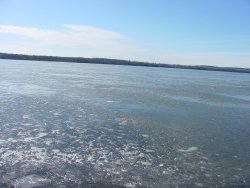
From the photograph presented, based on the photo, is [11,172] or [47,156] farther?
[47,156]

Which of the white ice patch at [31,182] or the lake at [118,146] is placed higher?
the white ice patch at [31,182]

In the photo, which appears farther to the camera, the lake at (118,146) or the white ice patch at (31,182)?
the lake at (118,146)

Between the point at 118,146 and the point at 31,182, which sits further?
the point at 118,146

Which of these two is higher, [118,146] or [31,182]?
[31,182]

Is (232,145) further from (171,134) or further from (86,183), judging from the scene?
(86,183)

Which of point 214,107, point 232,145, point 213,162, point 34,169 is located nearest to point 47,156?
point 34,169

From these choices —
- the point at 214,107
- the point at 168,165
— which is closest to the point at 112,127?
the point at 168,165

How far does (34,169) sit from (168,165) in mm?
3538

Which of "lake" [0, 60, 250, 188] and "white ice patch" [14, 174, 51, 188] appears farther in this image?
"lake" [0, 60, 250, 188]

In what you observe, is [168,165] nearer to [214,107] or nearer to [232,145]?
[232,145]

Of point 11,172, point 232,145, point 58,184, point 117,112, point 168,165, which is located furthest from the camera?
point 117,112

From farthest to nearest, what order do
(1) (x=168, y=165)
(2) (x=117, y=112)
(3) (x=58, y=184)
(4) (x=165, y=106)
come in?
(4) (x=165, y=106)
(2) (x=117, y=112)
(1) (x=168, y=165)
(3) (x=58, y=184)

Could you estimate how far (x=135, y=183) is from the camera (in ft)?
26.9

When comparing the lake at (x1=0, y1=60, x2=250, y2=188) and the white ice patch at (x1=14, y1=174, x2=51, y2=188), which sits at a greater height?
the white ice patch at (x1=14, y1=174, x2=51, y2=188)
